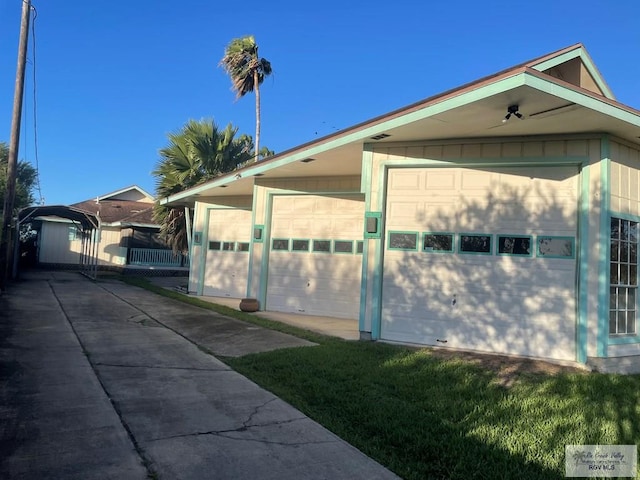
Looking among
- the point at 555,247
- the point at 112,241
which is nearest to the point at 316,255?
the point at 555,247

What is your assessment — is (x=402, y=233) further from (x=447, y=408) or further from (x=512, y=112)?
(x=447, y=408)

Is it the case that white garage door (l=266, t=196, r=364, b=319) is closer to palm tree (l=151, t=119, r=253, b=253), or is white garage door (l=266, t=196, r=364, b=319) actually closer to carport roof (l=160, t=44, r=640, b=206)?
carport roof (l=160, t=44, r=640, b=206)

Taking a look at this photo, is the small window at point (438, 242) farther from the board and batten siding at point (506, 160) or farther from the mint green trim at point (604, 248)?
the mint green trim at point (604, 248)

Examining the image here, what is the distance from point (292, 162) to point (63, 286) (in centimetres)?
1105

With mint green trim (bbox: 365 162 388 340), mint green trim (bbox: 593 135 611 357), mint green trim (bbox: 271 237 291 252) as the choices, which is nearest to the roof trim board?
mint green trim (bbox: 593 135 611 357)

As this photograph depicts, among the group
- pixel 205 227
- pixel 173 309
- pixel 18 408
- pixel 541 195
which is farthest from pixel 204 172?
pixel 18 408

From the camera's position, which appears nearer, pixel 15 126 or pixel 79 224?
pixel 15 126

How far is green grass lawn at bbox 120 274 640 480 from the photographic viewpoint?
3.96 metres

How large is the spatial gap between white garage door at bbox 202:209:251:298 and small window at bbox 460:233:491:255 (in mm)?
8589

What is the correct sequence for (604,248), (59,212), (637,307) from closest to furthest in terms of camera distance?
(604,248) → (637,307) → (59,212)

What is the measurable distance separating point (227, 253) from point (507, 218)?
1017 centimetres

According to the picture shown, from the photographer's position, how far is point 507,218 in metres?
8.41

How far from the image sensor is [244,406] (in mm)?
5137

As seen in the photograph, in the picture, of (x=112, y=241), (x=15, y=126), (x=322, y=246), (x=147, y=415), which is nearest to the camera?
(x=147, y=415)
